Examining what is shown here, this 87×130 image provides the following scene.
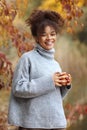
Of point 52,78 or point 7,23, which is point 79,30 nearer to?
point 7,23

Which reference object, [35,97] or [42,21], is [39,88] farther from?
[42,21]

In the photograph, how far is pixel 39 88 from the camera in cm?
242

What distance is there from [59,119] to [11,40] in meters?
1.43

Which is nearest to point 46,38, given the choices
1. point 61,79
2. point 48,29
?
point 48,29

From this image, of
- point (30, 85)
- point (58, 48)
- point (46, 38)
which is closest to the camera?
point (30, 85)

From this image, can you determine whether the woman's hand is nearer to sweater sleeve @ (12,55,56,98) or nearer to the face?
sweater sleeve @ (12,55,56,98)

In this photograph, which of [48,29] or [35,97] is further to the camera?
[48,29]

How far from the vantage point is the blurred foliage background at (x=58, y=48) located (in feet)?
12.1

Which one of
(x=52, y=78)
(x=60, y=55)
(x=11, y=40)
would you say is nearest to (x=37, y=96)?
(x=52, y=78)

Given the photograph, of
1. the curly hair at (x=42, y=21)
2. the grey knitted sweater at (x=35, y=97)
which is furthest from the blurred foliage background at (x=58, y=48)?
the grey knitted sweater at (x=35, y=97)

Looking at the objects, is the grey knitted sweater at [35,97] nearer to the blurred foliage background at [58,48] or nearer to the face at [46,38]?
the face at [46,38]

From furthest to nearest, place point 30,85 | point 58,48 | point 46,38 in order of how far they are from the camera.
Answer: point 58,48 < point 46,38 < point 30,85

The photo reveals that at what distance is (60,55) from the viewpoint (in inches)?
161

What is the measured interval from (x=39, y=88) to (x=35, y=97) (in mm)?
67
